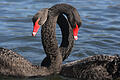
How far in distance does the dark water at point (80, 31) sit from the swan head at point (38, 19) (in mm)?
872

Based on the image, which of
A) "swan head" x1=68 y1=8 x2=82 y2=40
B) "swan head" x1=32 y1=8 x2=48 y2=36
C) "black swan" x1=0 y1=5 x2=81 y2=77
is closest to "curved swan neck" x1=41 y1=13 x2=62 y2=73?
"black swan" x1=0 y1=5 x2=81 y2=77

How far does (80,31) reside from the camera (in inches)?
328

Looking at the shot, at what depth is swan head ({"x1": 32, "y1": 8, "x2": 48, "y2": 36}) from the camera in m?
5.15

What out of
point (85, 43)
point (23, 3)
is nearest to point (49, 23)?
point (85, 43)

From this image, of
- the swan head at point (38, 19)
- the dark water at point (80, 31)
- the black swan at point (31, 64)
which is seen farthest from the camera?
the dark water at point (80, 31)

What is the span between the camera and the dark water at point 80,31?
6.91 m

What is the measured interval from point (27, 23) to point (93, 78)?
166 inches

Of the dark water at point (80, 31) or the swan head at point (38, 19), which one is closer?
the swan head at point (38, 19)

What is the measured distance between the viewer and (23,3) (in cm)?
1077

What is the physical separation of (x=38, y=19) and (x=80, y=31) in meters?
3.27

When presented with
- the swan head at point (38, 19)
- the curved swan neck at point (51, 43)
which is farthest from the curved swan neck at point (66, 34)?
the swan head at point (38, 19)

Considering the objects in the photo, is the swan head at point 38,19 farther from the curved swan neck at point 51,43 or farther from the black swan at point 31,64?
the curved swan neck at point 51,43

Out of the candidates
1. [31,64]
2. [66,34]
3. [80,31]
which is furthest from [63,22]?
[80,31]

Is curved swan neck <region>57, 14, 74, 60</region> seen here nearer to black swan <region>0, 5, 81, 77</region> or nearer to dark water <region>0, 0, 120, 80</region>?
black swan <region>0, 5, 81, 77</region>
